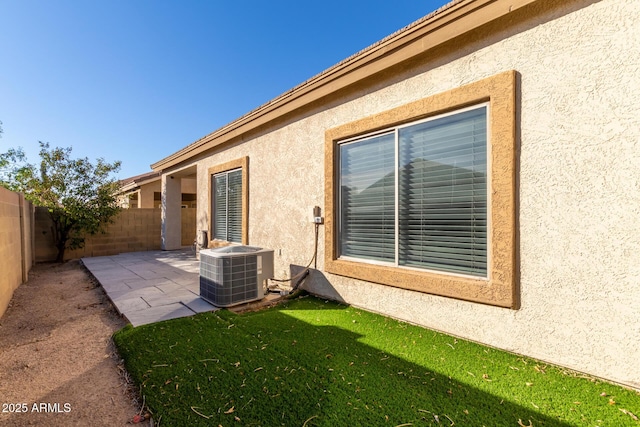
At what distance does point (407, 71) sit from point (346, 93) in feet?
4.22

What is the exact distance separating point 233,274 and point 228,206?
4373 mm

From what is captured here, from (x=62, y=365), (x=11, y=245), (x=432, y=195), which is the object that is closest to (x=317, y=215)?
(x=432, y=195)

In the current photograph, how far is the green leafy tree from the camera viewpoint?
10.7 meters

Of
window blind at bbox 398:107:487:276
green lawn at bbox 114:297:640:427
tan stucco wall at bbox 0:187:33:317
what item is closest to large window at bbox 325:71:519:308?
window blind at bbox 398:107:487:276

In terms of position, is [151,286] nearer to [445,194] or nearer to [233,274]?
[233,274]

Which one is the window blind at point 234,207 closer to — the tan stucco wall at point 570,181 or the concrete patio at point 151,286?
the concrete patio at point 151,286

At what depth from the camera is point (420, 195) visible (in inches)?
166

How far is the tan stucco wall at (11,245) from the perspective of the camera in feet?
17.5

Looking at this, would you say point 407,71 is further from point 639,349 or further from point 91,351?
point 91,351

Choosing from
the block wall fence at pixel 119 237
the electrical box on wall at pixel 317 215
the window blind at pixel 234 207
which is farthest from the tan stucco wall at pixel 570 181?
the block wall fence at pixel 119 237

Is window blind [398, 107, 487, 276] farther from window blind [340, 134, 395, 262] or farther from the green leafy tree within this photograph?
the green leafy tree

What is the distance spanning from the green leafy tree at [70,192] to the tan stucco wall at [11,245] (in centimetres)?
309

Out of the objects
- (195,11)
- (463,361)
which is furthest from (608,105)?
(195,11)

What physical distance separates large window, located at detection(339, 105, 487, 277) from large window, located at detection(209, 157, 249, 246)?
3.58 meters
